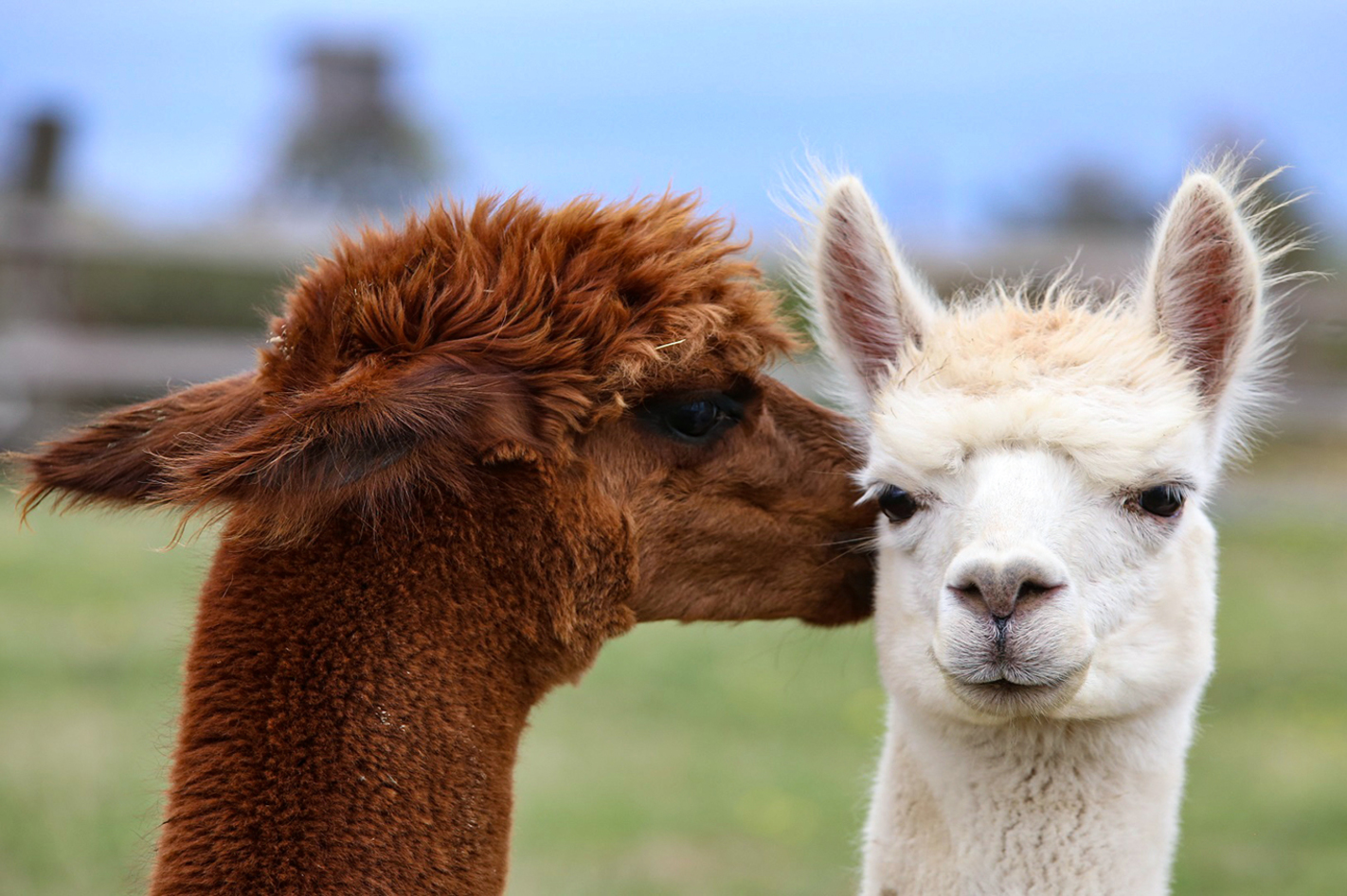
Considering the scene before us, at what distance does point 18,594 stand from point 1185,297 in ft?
23.8

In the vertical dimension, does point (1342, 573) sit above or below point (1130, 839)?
above

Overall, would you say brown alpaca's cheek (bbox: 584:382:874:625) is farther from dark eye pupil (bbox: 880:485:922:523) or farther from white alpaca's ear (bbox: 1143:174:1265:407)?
white alpaca's ear (bbox: 1143:174:1265:407)

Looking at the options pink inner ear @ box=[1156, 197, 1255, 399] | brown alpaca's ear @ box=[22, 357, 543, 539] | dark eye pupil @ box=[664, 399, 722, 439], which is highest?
pink inner ear @ box=[1156, 197, 1255, 399]

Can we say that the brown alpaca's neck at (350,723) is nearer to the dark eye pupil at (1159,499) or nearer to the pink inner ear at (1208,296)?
the dark eye pupil at (1159,499)

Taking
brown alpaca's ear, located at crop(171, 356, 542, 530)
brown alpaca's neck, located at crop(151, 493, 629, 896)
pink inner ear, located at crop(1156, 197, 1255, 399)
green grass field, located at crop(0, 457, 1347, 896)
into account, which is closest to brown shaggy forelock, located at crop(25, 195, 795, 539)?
brown alpaca's ear, located at crop(171, 356, 542, 530)

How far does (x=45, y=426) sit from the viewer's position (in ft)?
34.0

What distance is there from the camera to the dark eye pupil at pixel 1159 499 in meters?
2.52

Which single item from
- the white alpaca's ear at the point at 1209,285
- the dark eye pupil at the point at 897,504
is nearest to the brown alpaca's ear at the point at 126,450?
the dark eye pupil at the point at 897,504

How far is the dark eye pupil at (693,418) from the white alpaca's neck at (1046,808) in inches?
26.3

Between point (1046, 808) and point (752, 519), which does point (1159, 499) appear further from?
point (752, 519)

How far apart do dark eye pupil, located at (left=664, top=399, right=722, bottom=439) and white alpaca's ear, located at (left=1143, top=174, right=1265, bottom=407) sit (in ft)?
2.89

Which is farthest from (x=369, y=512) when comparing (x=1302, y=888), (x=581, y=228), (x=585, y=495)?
(x=1302, y=888)

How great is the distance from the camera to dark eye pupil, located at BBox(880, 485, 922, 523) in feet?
8.64

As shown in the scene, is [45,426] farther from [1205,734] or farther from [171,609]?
[1205,734]
